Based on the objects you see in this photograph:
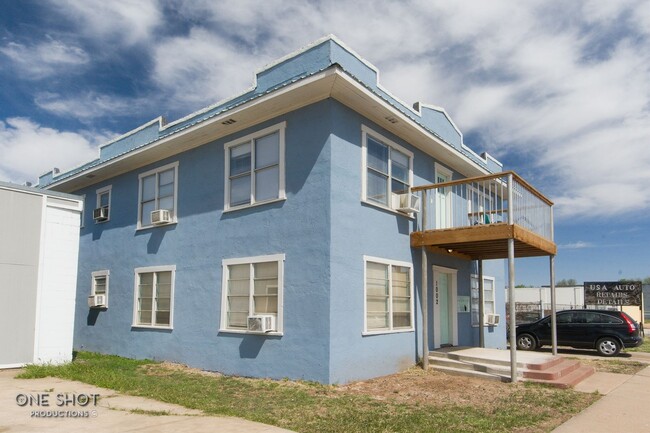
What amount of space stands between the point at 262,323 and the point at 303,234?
1.97 m

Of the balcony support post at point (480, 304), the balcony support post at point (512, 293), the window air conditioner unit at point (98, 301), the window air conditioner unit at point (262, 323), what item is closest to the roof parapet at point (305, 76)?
the balcony support post at point (512, 293)

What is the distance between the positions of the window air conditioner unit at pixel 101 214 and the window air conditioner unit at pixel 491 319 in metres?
12.1

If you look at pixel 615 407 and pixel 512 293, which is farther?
pixel 512 293

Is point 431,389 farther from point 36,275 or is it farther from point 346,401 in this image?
point 36,275

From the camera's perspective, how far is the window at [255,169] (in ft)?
37.4

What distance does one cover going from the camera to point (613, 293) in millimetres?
24094

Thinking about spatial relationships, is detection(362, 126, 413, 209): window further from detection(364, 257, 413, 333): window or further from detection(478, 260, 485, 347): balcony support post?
detection(478, 260, 485, 347): balcony support post

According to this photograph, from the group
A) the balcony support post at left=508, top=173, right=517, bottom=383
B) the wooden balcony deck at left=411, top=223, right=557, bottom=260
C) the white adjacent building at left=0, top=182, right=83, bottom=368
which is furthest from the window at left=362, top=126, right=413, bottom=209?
the white adjacent building at left=0, top=182, right=83, bottom=368

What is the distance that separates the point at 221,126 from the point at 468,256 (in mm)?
7777

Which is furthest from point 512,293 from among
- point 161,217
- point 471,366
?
point 161,217

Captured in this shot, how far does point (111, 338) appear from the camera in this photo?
49.8ft

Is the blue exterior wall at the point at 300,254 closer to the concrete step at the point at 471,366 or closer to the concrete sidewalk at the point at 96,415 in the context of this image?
the concrete step at the point at 471,366

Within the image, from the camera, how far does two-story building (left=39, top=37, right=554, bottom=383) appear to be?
10414 millimetres

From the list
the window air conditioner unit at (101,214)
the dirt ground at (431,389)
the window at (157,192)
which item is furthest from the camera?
the window air conditioner unit at (101,214)
